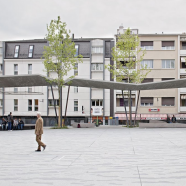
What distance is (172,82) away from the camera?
103 ft

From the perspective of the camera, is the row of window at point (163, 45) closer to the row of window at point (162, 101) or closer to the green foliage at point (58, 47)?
the row of window at point (162, 101)

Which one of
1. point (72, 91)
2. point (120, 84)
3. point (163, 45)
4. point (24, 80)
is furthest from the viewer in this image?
point (72, 91)

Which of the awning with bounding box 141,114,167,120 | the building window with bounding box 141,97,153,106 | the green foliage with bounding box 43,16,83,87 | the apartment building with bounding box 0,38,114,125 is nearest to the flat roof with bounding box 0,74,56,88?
the green foliage with bounding box 43,16,83,87

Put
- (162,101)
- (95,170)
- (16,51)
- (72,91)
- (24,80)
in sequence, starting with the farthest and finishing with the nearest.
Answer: (16,51) → (72,91) → (162,101) → (24,80) → (95,170)

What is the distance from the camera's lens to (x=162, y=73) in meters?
54.2

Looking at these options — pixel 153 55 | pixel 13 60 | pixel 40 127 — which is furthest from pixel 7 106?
pixel 40 127

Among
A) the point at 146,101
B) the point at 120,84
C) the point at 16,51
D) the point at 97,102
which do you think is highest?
the point at 16,51

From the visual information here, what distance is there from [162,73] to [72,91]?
43.8 feet

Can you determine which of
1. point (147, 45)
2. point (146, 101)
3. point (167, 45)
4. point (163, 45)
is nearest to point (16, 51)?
point (147, 45)

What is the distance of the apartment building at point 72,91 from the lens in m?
53.9

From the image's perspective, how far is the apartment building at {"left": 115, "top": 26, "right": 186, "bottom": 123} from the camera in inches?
2109

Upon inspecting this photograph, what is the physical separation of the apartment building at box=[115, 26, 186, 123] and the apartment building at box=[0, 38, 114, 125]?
2.91 meters

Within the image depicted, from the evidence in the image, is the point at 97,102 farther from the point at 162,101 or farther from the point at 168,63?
the point at 168,63

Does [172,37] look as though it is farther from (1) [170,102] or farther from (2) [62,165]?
(2) [62,165]
